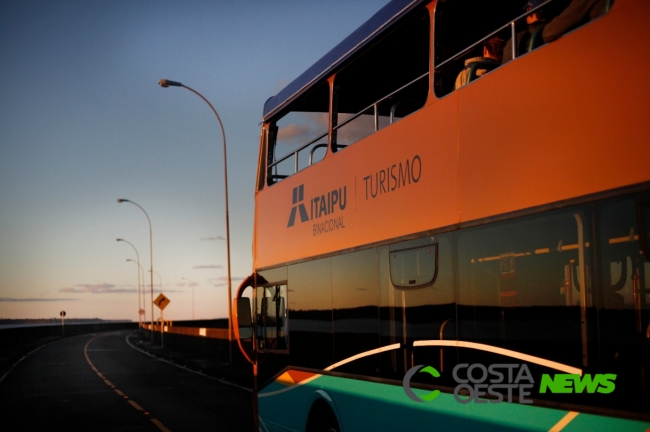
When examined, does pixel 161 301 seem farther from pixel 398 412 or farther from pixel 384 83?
pixel 398 412

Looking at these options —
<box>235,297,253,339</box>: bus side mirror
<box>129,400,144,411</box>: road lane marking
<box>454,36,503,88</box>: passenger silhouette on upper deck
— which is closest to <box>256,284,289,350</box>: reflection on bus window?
<box>235,297,253,339</box>: bus side mirror

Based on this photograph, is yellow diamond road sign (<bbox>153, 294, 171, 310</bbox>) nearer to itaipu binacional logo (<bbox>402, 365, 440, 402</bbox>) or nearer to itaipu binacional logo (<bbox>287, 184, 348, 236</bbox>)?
itaipu binacional logo (<bbox>287, 184, 348, 236</bbox>)

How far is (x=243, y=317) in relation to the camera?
32.8ft

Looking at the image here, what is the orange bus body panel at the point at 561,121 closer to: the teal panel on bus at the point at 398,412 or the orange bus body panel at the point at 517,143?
the orange bus body panel at the point at 517,143

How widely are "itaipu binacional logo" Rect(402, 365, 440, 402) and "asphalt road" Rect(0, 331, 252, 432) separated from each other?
8.22 metres

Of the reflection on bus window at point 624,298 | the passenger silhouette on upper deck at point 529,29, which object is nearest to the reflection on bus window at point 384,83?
the passenger silhouette on upper deck at point 529,29

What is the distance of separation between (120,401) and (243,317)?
9.79 m

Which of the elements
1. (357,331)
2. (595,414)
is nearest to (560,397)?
(595,414)

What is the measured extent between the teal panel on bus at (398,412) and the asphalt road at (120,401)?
198 inches

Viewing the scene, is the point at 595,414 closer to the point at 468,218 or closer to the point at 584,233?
the point at 584,233

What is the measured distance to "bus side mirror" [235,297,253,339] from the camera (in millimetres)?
9969

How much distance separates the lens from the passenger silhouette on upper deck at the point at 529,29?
16.3ft

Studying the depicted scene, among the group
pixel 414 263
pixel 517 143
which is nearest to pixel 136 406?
pixel 414 263

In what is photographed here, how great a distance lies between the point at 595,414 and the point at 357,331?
3262mm
